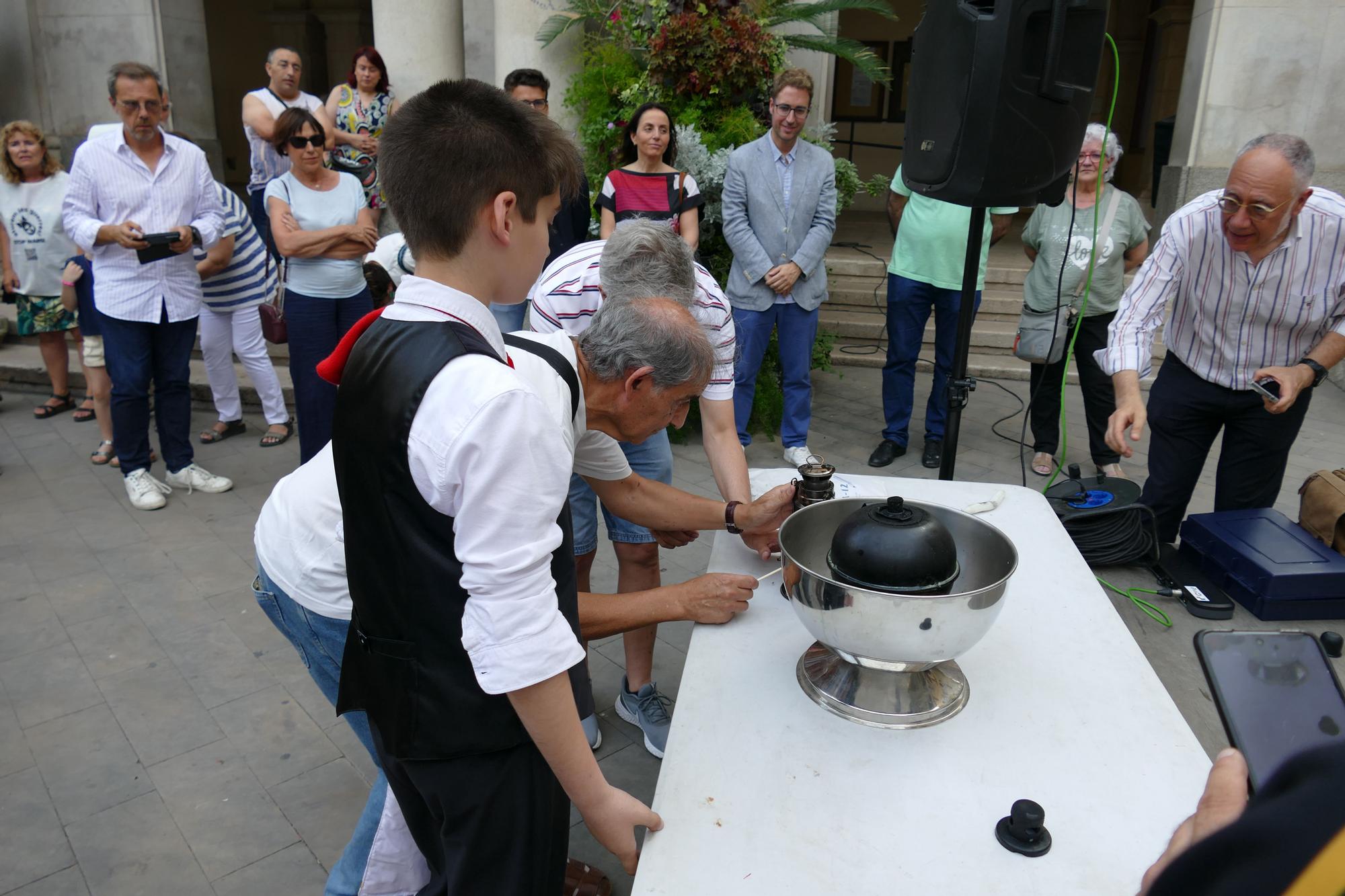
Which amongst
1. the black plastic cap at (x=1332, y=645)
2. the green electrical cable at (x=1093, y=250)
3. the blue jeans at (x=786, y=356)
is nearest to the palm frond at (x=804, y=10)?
the blue jeans at (x=786, y=356)

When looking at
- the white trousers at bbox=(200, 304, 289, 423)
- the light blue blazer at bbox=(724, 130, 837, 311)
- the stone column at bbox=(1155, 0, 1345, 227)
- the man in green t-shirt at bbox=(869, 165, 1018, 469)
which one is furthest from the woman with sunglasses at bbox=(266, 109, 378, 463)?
the stone column at bbox=(1155, 0, 1345, 227)

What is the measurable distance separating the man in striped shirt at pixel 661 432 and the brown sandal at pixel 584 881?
0.44 m

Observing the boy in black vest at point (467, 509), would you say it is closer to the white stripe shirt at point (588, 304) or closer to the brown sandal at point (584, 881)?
the brown sandal at point (584, 881)

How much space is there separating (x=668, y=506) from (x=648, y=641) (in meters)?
0.87

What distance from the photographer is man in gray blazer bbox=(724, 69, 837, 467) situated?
192 inches

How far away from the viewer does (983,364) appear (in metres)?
7.02

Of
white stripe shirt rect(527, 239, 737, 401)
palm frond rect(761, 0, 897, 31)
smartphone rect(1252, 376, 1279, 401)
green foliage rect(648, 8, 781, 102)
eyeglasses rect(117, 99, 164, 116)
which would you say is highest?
palm frond rect(761, 0, 897, 31)

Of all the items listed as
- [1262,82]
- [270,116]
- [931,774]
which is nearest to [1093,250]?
[931,774]

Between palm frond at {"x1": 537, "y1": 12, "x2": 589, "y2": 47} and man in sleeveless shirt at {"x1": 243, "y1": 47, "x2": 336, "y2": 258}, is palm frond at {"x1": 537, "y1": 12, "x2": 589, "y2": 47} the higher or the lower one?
the higher one

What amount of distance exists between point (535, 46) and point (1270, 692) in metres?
6.10

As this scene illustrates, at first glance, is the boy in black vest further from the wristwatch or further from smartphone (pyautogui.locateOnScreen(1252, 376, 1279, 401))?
the wristwatch

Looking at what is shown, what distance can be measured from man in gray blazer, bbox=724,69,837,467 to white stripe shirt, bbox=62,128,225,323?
2.64 m

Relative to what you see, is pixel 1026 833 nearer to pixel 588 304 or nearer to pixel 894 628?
pixel 894 628

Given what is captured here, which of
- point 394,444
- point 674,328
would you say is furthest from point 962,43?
point 394,444
